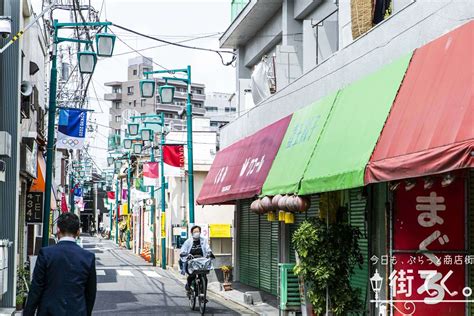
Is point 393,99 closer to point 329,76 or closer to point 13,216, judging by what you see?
point 329,76

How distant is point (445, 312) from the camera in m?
10.7


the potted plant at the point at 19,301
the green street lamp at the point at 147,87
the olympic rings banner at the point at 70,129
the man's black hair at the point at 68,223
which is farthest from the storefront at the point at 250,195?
the man's black hair at the point at 68,223

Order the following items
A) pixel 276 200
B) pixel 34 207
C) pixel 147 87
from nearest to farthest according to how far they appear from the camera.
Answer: pixel 276 200 < pixel 34 207 < pixel 147 87

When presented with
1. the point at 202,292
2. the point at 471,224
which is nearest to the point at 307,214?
the point at 202,292

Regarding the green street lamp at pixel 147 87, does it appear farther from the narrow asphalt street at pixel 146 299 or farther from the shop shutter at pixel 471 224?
the shop shutter at pixel 471 224

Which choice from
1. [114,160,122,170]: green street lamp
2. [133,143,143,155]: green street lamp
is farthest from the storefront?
[114,160,122,170]: green street lamp

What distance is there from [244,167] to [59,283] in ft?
44.9

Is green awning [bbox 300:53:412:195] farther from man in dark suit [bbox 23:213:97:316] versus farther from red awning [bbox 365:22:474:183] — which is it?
man in dark suit [bbox 23:213:97:316]

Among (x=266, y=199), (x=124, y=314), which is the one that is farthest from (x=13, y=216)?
(x=266, y=199)

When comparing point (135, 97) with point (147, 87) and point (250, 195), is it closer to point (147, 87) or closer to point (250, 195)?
point (147, 87)

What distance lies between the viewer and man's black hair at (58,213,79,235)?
7598 millimetres

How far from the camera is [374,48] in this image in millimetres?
13062

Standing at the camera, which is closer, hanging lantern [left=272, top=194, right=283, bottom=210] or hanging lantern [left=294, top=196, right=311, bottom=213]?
hanging lantern [left=294, top=196, right=311, bottom=213]

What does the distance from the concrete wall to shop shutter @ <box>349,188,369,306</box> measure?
7.10 ft
